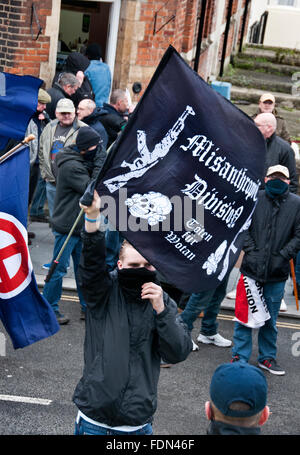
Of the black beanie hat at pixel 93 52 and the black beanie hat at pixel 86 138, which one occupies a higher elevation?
the black beanie hat at pixel 93 52

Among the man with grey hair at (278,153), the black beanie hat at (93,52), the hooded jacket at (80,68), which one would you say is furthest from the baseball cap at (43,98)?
the black beanie hat at (93,52)

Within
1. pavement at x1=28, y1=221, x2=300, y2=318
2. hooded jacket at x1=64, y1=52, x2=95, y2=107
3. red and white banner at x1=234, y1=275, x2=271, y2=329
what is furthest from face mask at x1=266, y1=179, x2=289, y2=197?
hooded jacket at x1=64, y1=52, x2=95, y2=107

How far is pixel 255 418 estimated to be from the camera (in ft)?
12.3

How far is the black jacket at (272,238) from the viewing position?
309 inches

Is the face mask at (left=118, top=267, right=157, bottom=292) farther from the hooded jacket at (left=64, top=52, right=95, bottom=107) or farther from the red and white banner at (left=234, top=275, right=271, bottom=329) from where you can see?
the hooded jacket at (left=64, top=52, right=95, bottom=107)

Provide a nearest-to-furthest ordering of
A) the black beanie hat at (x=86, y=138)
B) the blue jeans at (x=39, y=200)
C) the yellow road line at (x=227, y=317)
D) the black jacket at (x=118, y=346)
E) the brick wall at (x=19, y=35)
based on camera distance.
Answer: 1. the black jacket at (x=118, y=346)
2. the black beanie hat at (x=86, y=138)
3. the yellow road line at (x=227, y=317)
4. the blue jeans at (x=39, y=200)
5. the brick wall at (x=19, y=35)

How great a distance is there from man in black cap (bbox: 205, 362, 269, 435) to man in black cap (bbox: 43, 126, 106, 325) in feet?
14.6

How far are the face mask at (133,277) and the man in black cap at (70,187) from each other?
319 centimetres

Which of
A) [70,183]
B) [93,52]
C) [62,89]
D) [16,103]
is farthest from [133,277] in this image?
[93,52]

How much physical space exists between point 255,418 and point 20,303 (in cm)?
287

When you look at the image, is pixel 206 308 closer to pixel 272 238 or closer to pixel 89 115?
pixel 272 238

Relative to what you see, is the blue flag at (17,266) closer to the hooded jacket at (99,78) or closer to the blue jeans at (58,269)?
the blue jeans at (58,269)

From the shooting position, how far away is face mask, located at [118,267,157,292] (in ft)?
16.0

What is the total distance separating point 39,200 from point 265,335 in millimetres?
4473
